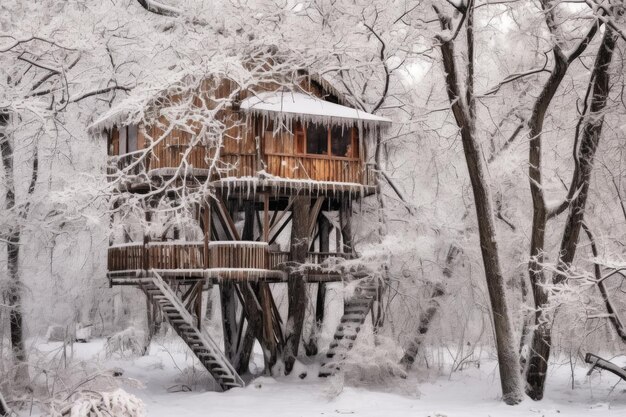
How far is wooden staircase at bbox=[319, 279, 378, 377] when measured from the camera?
2678cm

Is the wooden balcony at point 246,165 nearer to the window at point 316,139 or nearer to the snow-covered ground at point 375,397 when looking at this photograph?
the window at point 316,139

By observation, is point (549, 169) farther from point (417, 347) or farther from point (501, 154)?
point (417, 347)

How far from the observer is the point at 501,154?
90.1ft

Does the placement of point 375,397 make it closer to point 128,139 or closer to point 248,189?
point 248,189

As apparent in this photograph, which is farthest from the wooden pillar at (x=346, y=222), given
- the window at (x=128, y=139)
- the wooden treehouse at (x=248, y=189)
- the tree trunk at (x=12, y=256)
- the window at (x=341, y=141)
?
the tree trunk at (x=12, y=256)

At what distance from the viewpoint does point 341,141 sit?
27.7 meters

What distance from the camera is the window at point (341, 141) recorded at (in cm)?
2755

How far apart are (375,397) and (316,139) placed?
8.55m

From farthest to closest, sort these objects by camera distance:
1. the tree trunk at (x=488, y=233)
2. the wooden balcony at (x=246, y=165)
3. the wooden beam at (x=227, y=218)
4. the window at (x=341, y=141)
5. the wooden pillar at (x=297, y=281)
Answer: the wooden pillar at (x=297, y=281) → the window at (x=341, y=141) → the wooden beam at (x=227, y=218) → the wooden balcony at (x=246, y=165) → the tree trunk at (x=488, y=233)

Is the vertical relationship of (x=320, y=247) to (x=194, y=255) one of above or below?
above

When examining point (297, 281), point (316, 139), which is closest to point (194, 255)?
point (297, 281)

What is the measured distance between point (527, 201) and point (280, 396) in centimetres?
1199

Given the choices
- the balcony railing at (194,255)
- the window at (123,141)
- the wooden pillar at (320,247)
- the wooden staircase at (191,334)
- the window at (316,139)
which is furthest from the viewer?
the wooden pillar at (320,247)

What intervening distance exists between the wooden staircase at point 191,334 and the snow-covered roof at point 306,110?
5.89 metres
